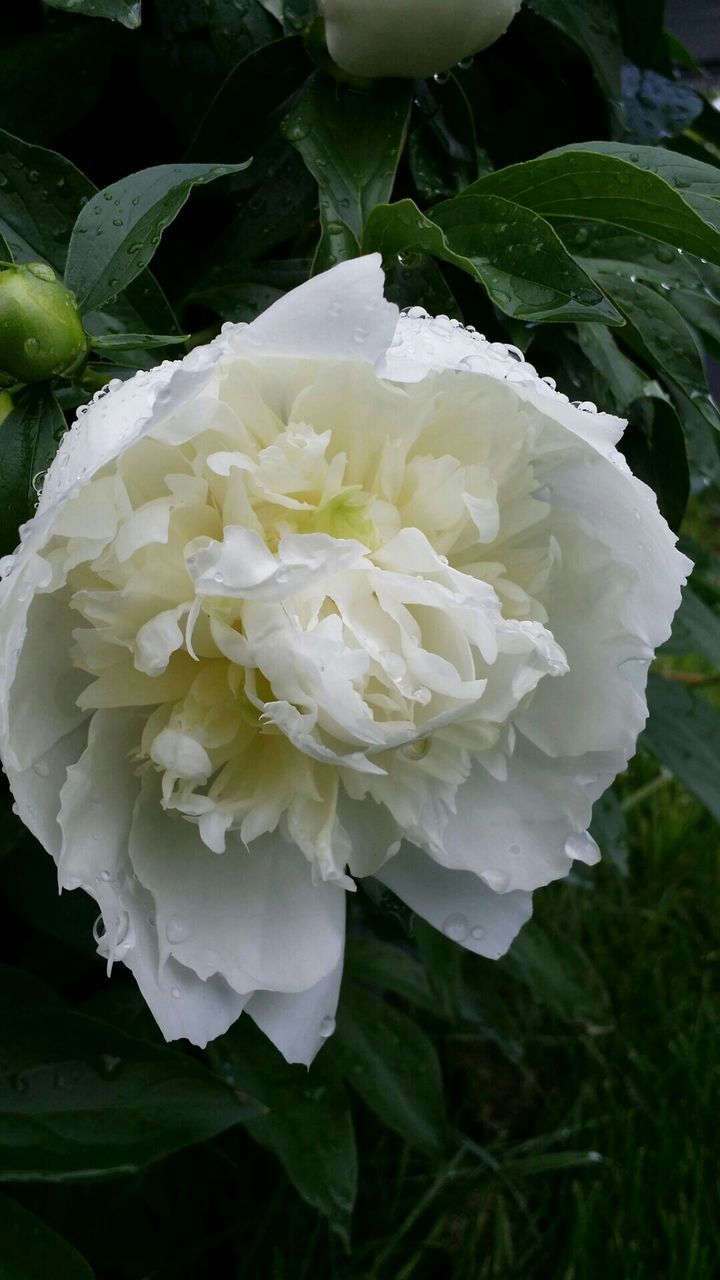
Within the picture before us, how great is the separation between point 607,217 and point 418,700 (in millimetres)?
271

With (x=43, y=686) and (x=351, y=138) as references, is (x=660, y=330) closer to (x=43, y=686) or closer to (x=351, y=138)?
(x=351, y=138)

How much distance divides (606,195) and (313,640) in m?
0.28

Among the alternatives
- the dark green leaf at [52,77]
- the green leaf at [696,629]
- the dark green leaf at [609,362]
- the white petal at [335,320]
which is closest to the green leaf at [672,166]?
the dark green leaf at [609,362]

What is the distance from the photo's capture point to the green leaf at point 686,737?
3.55 feet

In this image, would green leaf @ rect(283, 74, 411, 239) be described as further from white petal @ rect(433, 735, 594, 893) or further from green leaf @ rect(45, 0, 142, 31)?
white petal @ rect(433, 735, 594, 893)

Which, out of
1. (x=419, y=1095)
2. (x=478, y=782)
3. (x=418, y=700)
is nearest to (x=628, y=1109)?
(x=419, y=1095)

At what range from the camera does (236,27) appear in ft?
2.31

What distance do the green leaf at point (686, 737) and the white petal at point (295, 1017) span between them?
1.90 feet

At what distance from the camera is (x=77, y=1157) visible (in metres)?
0.71

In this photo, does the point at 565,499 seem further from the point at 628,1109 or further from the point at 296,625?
the point at 628,1109

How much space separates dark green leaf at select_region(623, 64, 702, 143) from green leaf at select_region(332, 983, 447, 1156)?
0.75 meters

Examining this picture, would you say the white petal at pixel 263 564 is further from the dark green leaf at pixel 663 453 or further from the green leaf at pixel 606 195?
the dark green leaf at pixel 663 453

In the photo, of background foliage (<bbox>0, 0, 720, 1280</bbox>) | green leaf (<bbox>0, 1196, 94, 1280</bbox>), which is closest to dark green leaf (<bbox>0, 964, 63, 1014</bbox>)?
background foliage (<bbox>0, 0, 720, 1280</bbox>)

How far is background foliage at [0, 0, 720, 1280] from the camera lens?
0.58 m
